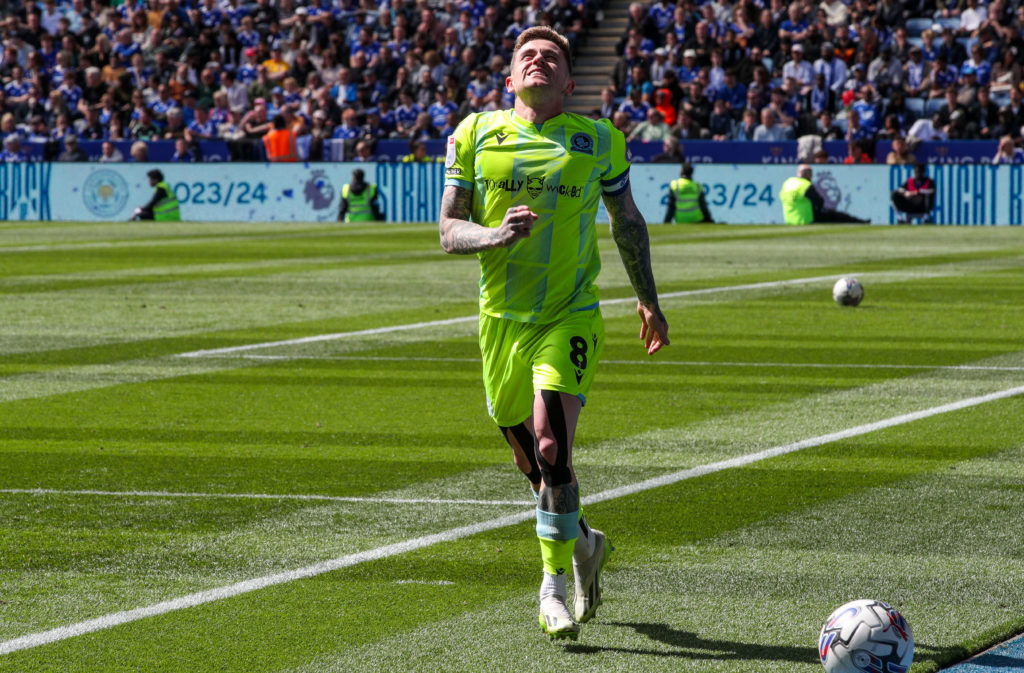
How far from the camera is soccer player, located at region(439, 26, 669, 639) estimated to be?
214 inches

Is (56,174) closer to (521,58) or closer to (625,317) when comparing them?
(625,317)

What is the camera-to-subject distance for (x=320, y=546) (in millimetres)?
6648

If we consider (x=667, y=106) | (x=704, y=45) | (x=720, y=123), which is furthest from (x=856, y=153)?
(x=704, y=45)

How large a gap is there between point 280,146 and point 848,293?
840 inches

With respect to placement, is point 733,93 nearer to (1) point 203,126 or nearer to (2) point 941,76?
(2) point 941,76

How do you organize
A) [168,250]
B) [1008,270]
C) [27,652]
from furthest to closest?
[168,250]
[1008,270]
[27,652]

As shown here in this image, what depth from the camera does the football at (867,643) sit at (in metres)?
4.69

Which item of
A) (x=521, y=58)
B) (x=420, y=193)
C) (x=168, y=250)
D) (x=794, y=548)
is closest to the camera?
(x=521, y=58)

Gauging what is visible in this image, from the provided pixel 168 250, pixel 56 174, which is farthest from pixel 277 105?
pixel 168 250

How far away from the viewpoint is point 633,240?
5.79m

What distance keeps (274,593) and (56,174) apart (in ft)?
106

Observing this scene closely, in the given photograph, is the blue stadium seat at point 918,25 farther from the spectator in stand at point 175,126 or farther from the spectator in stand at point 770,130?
the spectator in stand at point 175,126

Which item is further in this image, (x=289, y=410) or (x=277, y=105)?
(x=277, y=105)

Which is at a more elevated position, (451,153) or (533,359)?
(451,153)
